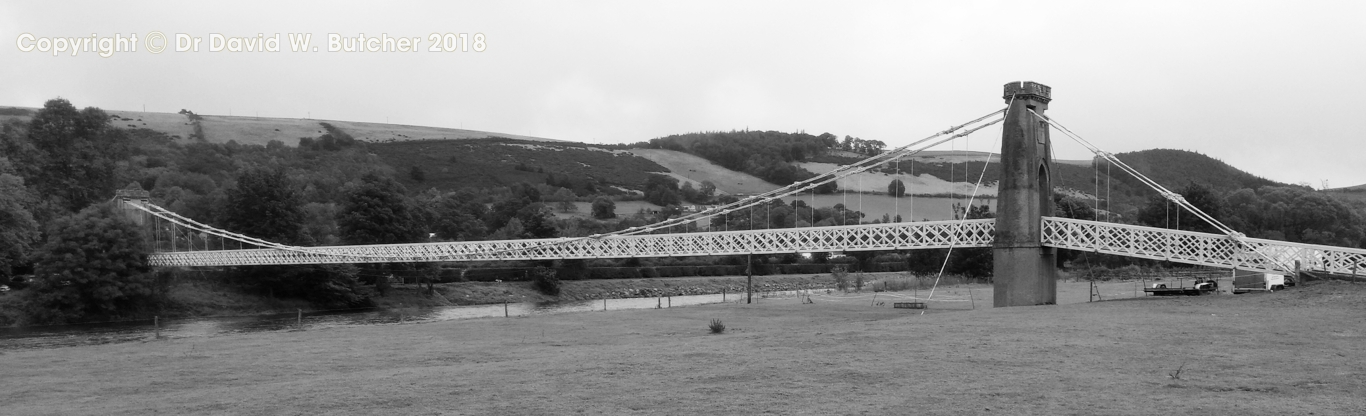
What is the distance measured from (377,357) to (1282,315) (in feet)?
68.5

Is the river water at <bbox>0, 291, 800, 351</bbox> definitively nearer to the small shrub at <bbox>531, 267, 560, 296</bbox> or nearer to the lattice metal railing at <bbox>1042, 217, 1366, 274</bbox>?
the small shrub at <bbox>531, 267, 560, 296</bbox>

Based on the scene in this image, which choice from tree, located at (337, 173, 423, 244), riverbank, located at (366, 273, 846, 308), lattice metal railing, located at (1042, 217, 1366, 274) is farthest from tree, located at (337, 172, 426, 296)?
lattice metal railing, located at (1042, 217, 1366, 274)

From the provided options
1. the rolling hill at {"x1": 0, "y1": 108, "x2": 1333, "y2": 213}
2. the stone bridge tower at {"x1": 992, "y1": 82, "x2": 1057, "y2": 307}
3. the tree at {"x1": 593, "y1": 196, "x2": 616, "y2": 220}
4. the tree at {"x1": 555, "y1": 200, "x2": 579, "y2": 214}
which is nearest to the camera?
the stone bridge tower at {"x1": 992, "y1": 82, "x2": 1057, "y2": 307}

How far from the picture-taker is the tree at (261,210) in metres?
65.1

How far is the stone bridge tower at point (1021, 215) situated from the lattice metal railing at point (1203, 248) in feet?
3.26

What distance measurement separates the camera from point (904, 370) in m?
15.2

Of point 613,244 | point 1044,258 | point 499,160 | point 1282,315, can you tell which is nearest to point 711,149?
point 499,160

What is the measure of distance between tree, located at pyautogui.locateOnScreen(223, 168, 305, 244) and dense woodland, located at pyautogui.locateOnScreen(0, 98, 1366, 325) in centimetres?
10

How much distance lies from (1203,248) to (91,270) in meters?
51.5

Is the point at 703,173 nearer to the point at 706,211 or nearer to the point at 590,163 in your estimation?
the point at 590,163

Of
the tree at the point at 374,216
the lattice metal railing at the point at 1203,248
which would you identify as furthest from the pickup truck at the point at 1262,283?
the tree at the point at 374,216

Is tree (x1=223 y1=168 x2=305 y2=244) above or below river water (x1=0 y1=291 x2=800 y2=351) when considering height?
above

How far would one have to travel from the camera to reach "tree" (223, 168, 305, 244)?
214 ft

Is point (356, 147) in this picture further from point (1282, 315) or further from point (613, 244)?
point (1282, 315)
